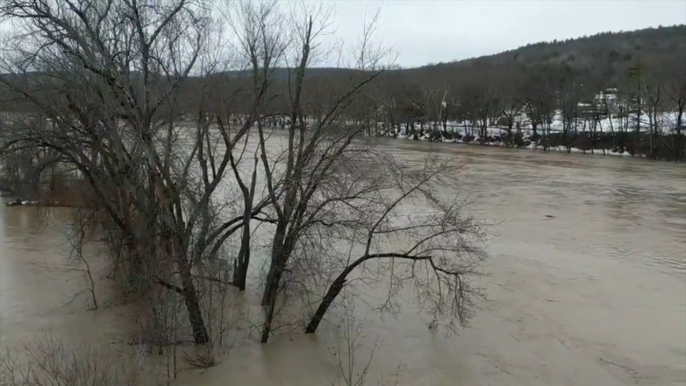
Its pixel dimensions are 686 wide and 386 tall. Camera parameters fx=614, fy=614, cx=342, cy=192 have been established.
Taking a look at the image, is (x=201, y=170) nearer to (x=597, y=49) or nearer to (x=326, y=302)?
(x=326, y=302)

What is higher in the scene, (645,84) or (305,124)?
(645,84)

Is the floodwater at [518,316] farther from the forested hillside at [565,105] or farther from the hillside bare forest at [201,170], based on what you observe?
the forested hillside at [565,105]

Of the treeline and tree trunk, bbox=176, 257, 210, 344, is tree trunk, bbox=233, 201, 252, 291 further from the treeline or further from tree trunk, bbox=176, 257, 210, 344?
tree trunk, bbox=176, 257, 210, 344

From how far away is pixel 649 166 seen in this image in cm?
4188

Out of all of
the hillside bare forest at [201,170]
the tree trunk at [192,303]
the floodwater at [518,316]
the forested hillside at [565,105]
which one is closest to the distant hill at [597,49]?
the forested hillside at [565,105]

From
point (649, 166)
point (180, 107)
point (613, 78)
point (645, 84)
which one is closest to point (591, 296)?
point (180, 107)

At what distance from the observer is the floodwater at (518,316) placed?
10867mm

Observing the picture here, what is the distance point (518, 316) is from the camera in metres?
13.6

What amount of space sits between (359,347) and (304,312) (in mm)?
1549

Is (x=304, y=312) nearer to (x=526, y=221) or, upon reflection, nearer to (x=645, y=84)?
(x=526, y=221)

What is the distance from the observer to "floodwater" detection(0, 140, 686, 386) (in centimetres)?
1087

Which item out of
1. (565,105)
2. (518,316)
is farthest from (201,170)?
(565,105)

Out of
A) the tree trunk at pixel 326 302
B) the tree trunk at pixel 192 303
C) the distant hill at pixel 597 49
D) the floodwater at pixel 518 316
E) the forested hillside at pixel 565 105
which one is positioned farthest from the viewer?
the distant hill at pixel 597 49

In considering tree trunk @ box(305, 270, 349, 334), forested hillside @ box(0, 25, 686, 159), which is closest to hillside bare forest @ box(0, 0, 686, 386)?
tree trunk @ box(305, 270, 349, 334)
